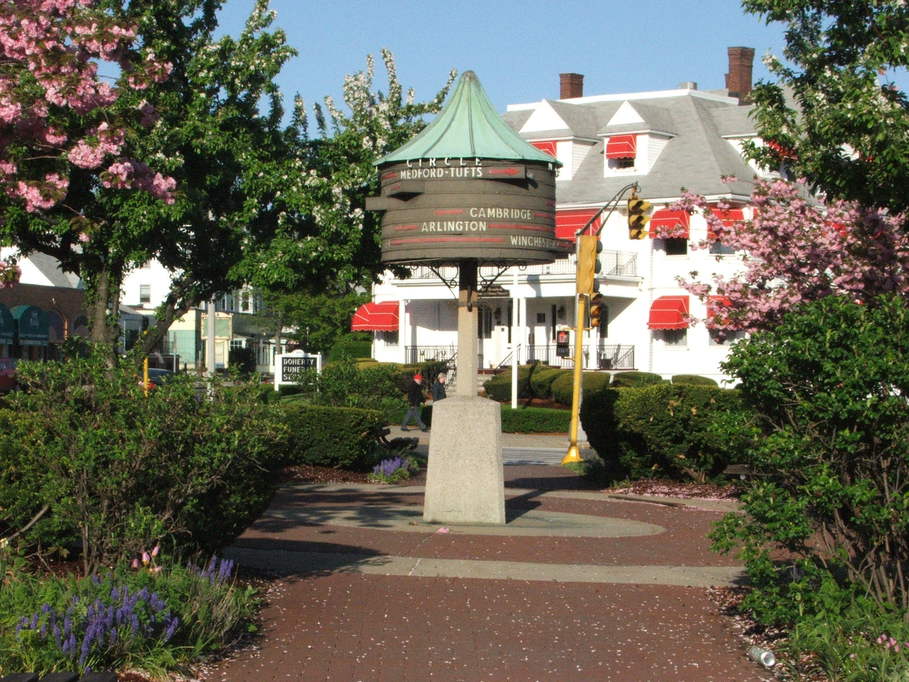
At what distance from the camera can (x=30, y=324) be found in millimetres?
48500

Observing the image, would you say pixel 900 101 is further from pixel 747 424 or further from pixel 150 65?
pixel 150 65

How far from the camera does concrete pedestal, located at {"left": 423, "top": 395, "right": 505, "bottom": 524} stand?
1329 cm

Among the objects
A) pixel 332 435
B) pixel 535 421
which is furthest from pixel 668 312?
pixel 332 435

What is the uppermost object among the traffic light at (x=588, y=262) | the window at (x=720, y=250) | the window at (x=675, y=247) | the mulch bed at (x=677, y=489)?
the window at (x=675, y=247)

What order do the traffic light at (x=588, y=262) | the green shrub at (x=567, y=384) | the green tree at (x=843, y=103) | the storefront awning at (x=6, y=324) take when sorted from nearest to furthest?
the green tree at (x=843, y=103), the traffic light at (x=588, y=262), the green shrub at (x=567, y=384), the storefront awning at (x=6, y=324)

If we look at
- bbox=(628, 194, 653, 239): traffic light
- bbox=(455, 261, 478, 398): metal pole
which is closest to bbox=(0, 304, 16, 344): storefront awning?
bbox=(628, 194, 653, 239): traffic light

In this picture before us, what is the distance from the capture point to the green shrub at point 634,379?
36.8m

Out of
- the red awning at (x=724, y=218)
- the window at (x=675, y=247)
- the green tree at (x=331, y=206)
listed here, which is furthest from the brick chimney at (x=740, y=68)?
the green tree at (x=331, y=206)

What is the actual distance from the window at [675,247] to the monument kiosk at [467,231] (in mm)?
32353

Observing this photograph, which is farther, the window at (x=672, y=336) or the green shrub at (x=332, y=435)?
the window at (x=672, y=336)

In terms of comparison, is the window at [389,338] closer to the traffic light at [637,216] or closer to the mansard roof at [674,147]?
the mansard roof at [674,147]

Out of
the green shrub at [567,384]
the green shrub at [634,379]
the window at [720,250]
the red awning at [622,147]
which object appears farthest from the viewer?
the red awning at [622,147]

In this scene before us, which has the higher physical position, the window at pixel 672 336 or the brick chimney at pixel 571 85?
the brick chimney at pixel 571 85

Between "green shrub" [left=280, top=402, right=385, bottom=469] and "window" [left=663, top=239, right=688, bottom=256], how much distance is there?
2755 centimetres
